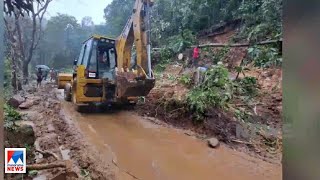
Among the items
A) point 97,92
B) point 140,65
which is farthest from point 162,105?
point 97,92

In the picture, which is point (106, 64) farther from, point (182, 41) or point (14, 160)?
point (14, 160)

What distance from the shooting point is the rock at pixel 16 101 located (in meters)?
2.13

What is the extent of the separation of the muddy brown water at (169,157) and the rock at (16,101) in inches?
25.4

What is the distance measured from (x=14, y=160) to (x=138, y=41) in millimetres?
1955

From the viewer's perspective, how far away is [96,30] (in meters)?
2.37

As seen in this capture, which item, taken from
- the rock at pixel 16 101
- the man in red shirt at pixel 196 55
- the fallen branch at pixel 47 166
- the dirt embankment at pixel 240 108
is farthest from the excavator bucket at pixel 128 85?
the fallen branch at pixel 47 166

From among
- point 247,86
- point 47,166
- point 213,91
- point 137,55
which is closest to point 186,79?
point 213,91

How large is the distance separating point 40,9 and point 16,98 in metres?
0.61

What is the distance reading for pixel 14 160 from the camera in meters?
1.78

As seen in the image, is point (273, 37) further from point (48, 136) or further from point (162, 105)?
point (48, 136)

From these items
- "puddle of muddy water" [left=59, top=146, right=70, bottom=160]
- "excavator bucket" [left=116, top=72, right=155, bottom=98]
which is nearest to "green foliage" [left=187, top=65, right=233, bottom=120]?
"excavator bucket" [left=116, top=72, right=155, bottom=98]

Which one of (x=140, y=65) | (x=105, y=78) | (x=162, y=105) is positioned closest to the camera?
(x=162, y=105)

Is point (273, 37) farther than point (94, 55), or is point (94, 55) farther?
point (94, 55)

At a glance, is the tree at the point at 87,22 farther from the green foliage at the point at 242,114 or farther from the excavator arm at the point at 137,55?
the green foliage at the point at 242,114
